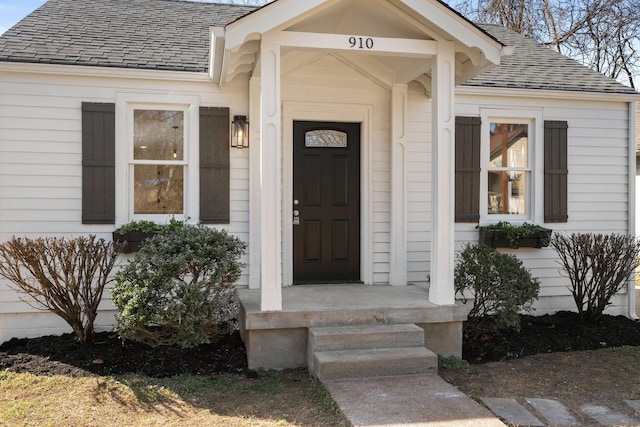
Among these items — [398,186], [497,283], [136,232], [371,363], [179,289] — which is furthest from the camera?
[398,186]

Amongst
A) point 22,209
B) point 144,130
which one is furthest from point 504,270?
point 22,209

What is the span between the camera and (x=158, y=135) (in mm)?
5844

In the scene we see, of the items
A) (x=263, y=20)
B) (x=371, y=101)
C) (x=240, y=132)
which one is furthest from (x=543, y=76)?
(x=263, y=20)

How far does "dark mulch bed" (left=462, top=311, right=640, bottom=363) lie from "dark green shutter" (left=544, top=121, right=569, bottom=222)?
130cm

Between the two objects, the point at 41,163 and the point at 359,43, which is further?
the point at 41,163

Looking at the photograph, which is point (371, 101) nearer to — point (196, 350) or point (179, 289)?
point (179, 289)

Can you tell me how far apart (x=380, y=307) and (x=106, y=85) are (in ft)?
12.1

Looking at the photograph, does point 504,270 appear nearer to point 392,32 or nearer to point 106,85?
point 392,32

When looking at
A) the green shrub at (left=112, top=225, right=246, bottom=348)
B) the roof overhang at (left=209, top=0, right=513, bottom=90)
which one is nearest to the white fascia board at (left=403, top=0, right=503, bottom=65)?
the roof overhang at (left=209, top=0, right=513, bottom=90)

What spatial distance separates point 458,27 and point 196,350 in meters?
3.77

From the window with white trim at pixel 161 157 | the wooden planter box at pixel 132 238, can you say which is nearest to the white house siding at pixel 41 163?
the wooden planter box at pixel 132 238

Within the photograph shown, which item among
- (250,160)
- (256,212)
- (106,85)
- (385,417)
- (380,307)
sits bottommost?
(385,417)

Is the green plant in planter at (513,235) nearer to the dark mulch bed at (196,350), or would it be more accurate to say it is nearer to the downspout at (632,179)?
the dark mulch bed at (196,350)

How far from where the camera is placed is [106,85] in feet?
18.5
